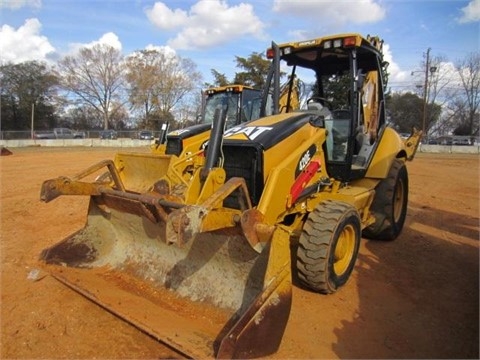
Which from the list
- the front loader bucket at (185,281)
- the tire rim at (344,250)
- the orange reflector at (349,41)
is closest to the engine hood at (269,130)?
the front loader bucket at (185,281)

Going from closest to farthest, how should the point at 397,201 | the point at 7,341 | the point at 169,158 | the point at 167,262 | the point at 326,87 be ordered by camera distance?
the point at 7,341
the point at 167,262
the point at 169,158
the point at 326,87
the point at 397,201

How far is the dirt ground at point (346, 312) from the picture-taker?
3.39 metres

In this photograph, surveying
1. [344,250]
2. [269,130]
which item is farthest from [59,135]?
[344,250]

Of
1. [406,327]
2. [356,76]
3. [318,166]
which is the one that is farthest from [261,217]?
[356,76]

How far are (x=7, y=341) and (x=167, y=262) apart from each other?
1568mm

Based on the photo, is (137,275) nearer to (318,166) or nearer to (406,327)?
(318,166)

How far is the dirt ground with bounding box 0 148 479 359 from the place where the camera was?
134 inches

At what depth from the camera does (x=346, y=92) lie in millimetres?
5707

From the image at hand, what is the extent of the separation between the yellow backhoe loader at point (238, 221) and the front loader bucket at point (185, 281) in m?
0.01

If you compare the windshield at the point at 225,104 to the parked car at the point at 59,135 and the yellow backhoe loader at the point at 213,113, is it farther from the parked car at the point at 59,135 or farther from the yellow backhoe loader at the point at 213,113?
the parked car at the point at 59,135

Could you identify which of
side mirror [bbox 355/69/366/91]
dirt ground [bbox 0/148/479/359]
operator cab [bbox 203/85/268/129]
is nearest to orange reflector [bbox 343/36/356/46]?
side mirror [bbox 355/69/366/91]

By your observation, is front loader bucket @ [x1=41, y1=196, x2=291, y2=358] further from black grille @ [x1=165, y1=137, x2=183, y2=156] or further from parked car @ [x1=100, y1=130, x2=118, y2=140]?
parked car @ [x1=100, y1=130, x2=118, y2=140]

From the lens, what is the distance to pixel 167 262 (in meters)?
4.39

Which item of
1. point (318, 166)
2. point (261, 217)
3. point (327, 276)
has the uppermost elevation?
point (318, 166)
